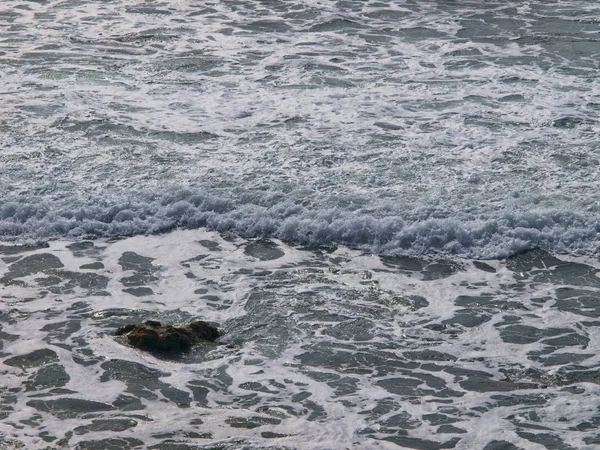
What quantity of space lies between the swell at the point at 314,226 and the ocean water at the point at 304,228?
0.08ft

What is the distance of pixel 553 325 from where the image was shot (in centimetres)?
798

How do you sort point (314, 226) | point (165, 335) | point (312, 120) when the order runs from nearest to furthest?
1. point (165, 335)
2. point (314, 226)
3. point (312, 120)

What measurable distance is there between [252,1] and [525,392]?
11.4m

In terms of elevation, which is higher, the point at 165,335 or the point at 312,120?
the point at 312,120

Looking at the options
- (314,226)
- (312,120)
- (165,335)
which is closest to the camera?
(165,335)

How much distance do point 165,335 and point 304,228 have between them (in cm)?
249

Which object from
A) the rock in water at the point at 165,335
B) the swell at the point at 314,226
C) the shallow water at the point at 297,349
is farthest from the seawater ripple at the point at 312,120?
the rock in water at the point at 165,335

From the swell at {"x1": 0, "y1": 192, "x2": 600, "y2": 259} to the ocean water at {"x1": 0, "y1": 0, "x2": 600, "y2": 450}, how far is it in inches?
1.0

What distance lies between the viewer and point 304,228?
9.66 meters

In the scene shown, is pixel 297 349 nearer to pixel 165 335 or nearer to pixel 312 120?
pixel 165 335

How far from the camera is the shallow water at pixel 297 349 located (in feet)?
21.6

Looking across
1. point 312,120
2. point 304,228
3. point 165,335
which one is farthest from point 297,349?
point 312,120

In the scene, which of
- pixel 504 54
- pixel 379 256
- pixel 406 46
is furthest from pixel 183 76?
pixel 379 256

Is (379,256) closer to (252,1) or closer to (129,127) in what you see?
(129,127)
